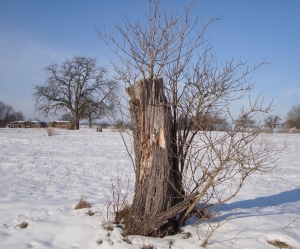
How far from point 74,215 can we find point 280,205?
387 cm

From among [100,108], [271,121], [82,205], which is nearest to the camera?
[271,121]

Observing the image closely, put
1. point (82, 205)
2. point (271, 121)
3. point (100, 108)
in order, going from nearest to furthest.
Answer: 1. point (271, 121)
2. point (82, 205)
3. point (100, 108)

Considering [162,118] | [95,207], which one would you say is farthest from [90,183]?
[162,118]

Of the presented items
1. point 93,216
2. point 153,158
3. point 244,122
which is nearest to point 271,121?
point 244,122

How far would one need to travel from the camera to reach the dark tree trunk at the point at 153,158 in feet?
11.6

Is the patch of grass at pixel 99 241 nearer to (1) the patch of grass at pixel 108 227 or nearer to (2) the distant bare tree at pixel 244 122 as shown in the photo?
(1) the patch of grass at pixel 108 227

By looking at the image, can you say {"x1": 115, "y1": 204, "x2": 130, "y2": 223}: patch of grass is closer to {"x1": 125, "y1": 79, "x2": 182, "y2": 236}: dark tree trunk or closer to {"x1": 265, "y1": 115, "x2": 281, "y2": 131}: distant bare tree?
{"x1": 125, "y1": 79, "x2": 182, "y2": 236}: dark tree trunk

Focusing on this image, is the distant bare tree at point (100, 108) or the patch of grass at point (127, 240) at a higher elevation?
the distant bare tree at point (100, 108)

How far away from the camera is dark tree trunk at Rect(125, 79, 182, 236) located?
3521 millimetres

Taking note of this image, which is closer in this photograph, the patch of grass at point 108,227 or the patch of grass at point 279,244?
the patch of grass at point 279,244

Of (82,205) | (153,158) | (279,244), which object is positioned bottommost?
(279,244)

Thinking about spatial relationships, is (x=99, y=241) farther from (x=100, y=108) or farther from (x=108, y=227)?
(x=100, y=108)

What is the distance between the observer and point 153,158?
3.54m

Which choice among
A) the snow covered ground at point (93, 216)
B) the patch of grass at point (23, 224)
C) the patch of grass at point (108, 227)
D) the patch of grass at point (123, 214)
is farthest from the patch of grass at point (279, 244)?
the patch of grass at point (23, 224)
